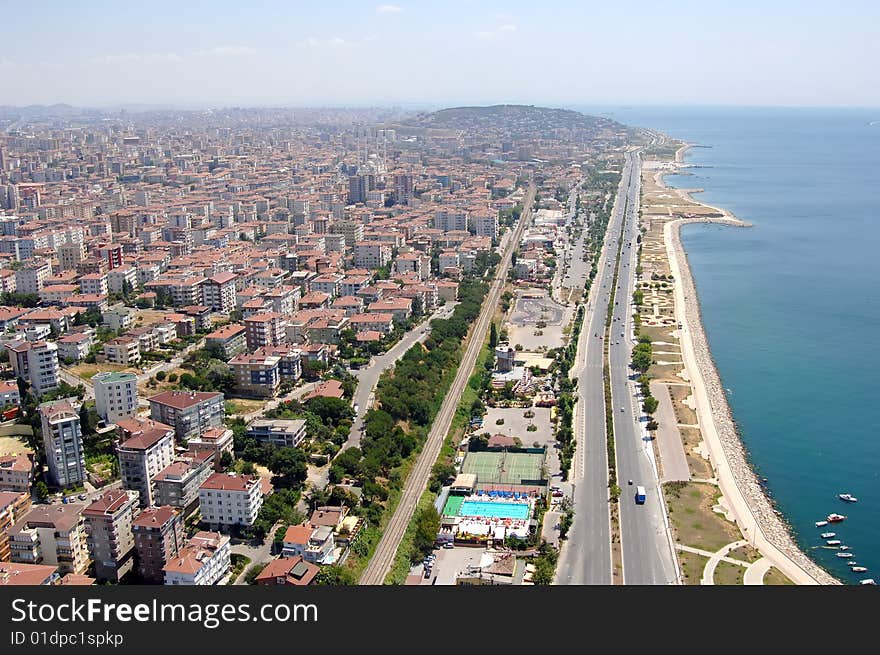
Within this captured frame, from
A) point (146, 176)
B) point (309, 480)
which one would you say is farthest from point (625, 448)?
point (146, 176)

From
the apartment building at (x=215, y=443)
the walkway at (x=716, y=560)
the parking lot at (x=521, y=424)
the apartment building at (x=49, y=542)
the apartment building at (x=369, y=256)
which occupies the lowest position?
the walkway at (x=716, y=560)

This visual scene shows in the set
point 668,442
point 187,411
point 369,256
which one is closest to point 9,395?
point 187,411

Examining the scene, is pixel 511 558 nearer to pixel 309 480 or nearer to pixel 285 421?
pixel 309 480

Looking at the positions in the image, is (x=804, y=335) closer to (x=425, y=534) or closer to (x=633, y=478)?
(x=633, y=478)

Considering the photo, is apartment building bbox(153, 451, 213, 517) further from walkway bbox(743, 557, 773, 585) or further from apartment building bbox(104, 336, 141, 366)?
walkway bbox(743, 557, 773, 585)

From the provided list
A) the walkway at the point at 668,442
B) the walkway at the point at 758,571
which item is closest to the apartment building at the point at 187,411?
the walkway at the point at 668,442

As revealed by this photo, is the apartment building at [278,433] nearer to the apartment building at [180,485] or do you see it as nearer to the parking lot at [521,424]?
the apartment building at [180,485]
